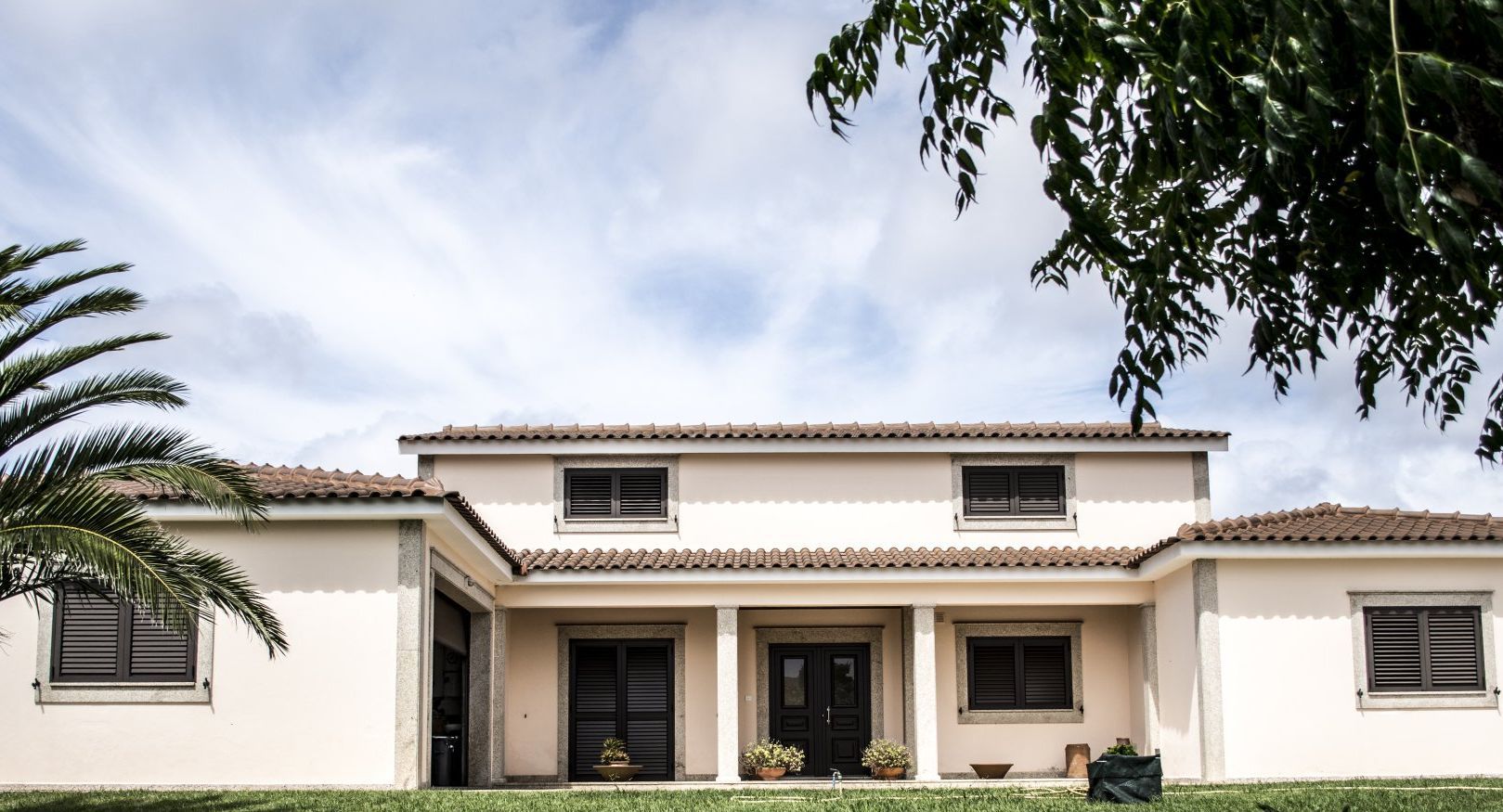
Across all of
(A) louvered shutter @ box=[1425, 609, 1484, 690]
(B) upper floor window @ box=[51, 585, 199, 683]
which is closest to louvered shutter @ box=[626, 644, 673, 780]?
(B) upper floor window @ box=[51, 585, 199, 683]

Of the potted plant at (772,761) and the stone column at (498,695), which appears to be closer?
the stone column at (498,695)

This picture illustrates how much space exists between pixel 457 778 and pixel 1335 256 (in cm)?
1658

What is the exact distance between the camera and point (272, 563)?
52.2ft

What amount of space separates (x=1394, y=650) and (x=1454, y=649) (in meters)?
0.78

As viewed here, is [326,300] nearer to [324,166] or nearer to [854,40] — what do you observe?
[324,166]

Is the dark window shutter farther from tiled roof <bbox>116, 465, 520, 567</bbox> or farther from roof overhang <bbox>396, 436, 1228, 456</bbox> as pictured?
tiled roof <bbox>116, 465, 520, 567</bbox>

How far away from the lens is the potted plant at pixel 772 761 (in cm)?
2130

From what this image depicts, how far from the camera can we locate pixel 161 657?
51.7 feet

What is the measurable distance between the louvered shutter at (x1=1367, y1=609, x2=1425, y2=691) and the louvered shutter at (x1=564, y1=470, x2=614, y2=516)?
36.8 feet

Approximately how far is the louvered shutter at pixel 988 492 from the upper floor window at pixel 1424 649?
584cm

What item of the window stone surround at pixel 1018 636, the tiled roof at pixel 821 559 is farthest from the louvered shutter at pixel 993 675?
the tiled roof at pixel 821 559

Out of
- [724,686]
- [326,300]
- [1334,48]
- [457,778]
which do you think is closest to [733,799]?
[724,686]

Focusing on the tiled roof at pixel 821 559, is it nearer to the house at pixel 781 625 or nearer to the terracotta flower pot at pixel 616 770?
the house at pixel 781 625

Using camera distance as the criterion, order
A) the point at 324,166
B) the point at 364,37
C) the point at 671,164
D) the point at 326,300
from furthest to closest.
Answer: the point at 326,300 < the point at 324,166 < the point at 364,37 < the point at 671,164
